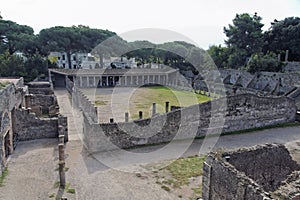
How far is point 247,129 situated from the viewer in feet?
56.3

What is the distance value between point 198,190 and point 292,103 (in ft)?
42.5

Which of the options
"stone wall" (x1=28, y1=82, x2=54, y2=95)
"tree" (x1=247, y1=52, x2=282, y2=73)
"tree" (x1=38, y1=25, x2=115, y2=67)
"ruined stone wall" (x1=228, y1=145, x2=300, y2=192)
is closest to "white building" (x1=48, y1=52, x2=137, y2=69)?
"tree" (x1=38, y1=25, x2=115, y2=67)

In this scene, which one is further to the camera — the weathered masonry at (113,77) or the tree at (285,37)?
the weathered masonry at (113,77)

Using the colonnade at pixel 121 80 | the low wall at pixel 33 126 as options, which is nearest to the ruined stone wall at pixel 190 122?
the low wall at pixel 33 126

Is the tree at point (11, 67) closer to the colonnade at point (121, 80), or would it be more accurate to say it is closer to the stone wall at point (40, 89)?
the stone wall at point (40, 89)

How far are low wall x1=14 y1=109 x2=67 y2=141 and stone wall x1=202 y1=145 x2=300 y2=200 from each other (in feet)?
32.4

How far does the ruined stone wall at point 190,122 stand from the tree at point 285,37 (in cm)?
2437

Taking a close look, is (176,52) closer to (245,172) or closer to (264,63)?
(264,63)

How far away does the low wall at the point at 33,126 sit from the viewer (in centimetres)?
1476

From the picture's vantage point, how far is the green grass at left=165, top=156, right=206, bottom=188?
10.4 m

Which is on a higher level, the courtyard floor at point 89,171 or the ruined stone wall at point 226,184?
the ruined stone wall at point 226,184

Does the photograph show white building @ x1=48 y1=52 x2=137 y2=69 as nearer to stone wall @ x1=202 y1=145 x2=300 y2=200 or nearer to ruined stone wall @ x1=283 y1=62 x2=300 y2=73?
ruined stone wall @ x1=283 y1=62 x2=300 y2=73

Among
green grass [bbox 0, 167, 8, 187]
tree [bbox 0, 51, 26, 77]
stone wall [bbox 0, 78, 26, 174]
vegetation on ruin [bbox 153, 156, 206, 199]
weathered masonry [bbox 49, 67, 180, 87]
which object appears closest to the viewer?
vegetation on ruin [bbox 153, 156, 206, 199]

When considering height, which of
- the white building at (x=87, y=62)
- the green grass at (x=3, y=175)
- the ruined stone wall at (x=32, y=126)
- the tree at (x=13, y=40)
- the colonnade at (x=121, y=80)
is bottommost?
the green grass at (x=3, y=175)
